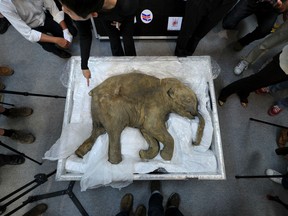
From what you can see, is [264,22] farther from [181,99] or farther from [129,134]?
[129,134]

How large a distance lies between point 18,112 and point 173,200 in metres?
1.58

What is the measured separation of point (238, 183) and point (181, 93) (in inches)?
37.8

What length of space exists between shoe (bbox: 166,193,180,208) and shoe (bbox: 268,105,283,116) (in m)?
1.17

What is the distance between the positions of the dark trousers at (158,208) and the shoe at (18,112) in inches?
53.5

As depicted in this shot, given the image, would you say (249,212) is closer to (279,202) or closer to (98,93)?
(279,202)

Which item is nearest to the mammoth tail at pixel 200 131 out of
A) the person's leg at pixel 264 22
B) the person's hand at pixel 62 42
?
the person's leg at pixel 264 22

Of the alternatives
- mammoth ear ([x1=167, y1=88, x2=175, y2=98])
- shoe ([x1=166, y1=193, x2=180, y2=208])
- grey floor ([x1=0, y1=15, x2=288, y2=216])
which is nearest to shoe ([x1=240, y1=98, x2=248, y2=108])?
grey floor ([x1=0, y1=15, x2=288, y2=216])

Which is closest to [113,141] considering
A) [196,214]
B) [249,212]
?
[196,214]

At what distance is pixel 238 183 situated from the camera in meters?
1.82

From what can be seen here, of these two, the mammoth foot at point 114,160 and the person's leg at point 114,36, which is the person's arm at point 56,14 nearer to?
the person's leg at point 114,36

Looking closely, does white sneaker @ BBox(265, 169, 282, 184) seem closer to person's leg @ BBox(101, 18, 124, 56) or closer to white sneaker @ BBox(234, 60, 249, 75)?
white sneaker @ BBox(234, 60, 249, 75)

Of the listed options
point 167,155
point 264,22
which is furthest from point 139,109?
point 264,22

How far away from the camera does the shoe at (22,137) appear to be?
1.90 meters

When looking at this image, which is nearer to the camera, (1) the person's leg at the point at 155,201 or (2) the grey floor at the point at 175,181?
(1) the person's leg at the point at 155,201
